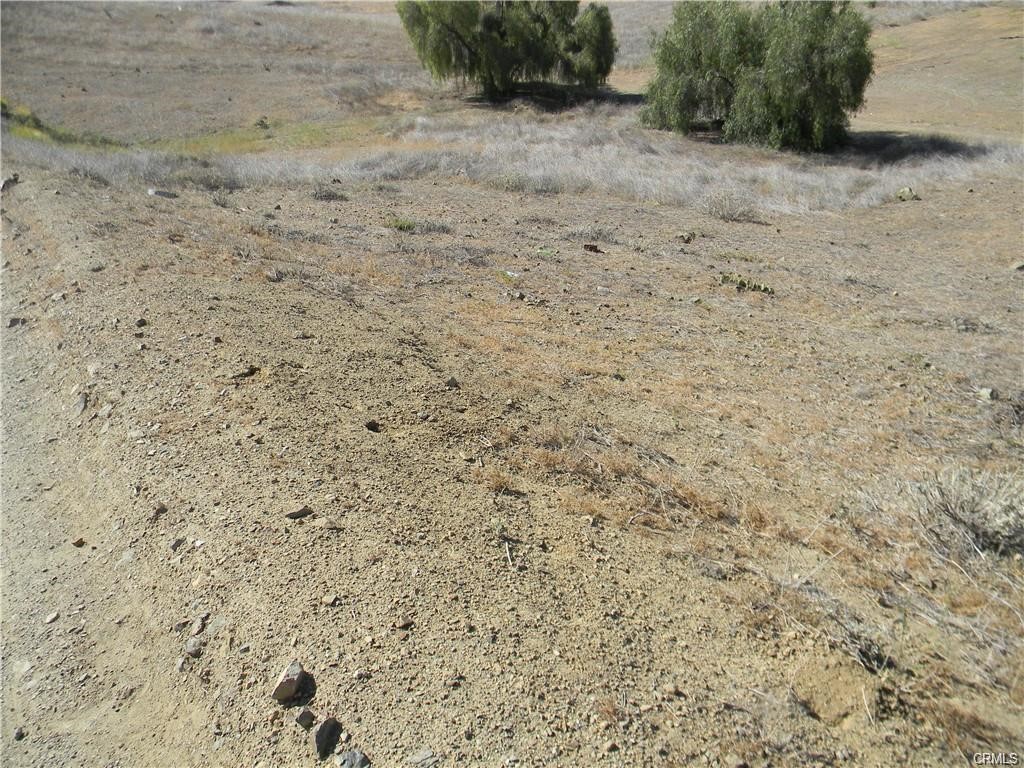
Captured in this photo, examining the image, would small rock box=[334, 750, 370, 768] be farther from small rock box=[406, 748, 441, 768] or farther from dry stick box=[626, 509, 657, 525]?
dry stick box=[626, 509, 657, 525]

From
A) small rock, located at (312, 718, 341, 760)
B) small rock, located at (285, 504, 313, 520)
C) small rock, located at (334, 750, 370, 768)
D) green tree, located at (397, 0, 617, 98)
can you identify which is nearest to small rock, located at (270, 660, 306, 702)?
small rock, located at (312, 718, 341, 760)

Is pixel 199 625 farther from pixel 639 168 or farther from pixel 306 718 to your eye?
pixel 639 168

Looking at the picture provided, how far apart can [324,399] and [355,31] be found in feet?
A: 162

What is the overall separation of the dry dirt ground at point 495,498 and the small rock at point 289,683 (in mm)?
51

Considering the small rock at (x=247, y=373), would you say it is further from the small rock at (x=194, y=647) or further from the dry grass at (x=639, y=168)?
the dry grass at (x=639, y=168)

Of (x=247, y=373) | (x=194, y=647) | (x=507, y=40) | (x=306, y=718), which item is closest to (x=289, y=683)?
(x=306, y=718)

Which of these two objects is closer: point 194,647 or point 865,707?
point 865,707

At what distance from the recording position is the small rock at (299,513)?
3537mm

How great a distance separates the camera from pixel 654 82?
23.9 meters

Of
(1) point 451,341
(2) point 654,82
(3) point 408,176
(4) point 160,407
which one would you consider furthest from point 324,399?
(2) point 654,82

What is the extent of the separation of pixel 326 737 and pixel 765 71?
75.5 ft

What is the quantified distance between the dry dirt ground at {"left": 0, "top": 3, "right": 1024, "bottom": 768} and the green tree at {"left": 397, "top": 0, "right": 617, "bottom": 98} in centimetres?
2593

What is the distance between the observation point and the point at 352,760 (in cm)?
238

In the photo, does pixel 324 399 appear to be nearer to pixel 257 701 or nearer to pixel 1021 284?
pixel 257 701
